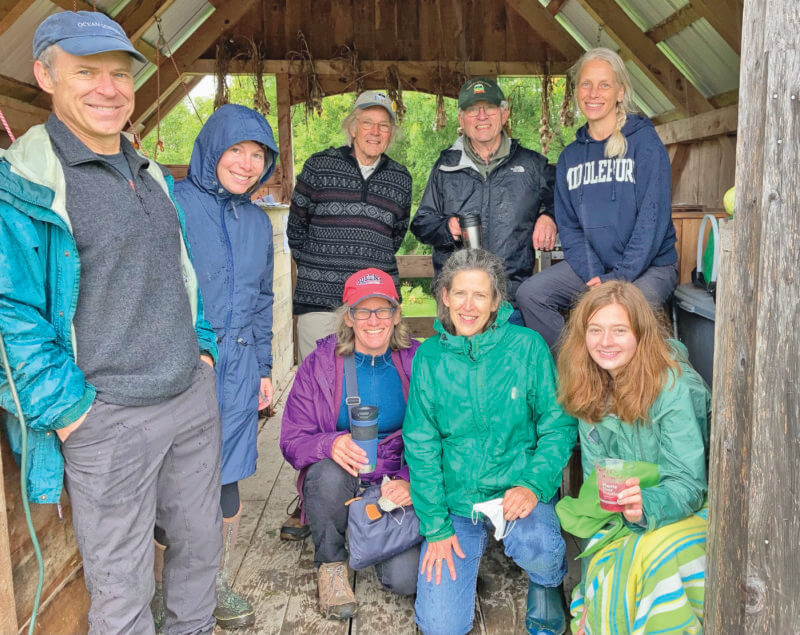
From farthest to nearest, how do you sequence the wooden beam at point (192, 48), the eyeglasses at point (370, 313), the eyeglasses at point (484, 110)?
1. the wooden beam at point (192, 48)
2. the eyeglasses at point (484, 110)
3. the eyeglasses at point (370, 313)

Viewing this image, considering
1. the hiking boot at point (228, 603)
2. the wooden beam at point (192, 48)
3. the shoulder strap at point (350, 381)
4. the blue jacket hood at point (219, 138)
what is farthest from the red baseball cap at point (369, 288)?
the wooden beam at point (192, 48)

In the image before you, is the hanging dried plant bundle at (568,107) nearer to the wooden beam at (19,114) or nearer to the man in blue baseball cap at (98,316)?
the wooden beam at (19,114)

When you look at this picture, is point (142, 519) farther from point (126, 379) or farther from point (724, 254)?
point (724, 254)

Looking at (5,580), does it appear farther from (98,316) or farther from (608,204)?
(608,204)

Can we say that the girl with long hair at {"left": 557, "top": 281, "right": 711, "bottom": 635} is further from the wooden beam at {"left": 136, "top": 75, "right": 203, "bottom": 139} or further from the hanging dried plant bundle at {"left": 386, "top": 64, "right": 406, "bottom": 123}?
the wooden beam at {"left": 136, "top": 75, "right": 203, "bottom": 139}

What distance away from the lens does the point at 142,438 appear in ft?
6.31

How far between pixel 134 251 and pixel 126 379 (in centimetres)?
32

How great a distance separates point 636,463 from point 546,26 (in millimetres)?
5954

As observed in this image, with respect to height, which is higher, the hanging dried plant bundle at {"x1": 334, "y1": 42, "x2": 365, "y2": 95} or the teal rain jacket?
the hanging dried plant bundle at {"x1": 334, "y1": 42, "x2": 365, "y2": 95}

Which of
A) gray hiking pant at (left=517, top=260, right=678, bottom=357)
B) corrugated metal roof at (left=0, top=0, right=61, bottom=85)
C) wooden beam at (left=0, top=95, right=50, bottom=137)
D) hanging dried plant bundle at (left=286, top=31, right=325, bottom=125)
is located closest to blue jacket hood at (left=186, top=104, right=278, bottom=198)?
gray hiking pant at (left=517, top=260, right=678, bottom=357)

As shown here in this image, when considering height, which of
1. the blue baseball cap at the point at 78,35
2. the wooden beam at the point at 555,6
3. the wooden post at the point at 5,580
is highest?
the wooden beam at the point at 555,6

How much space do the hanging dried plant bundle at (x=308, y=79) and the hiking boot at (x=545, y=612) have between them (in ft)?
18.7

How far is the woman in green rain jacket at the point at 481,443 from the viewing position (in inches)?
98.8

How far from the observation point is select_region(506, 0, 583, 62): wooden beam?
7.11 m
